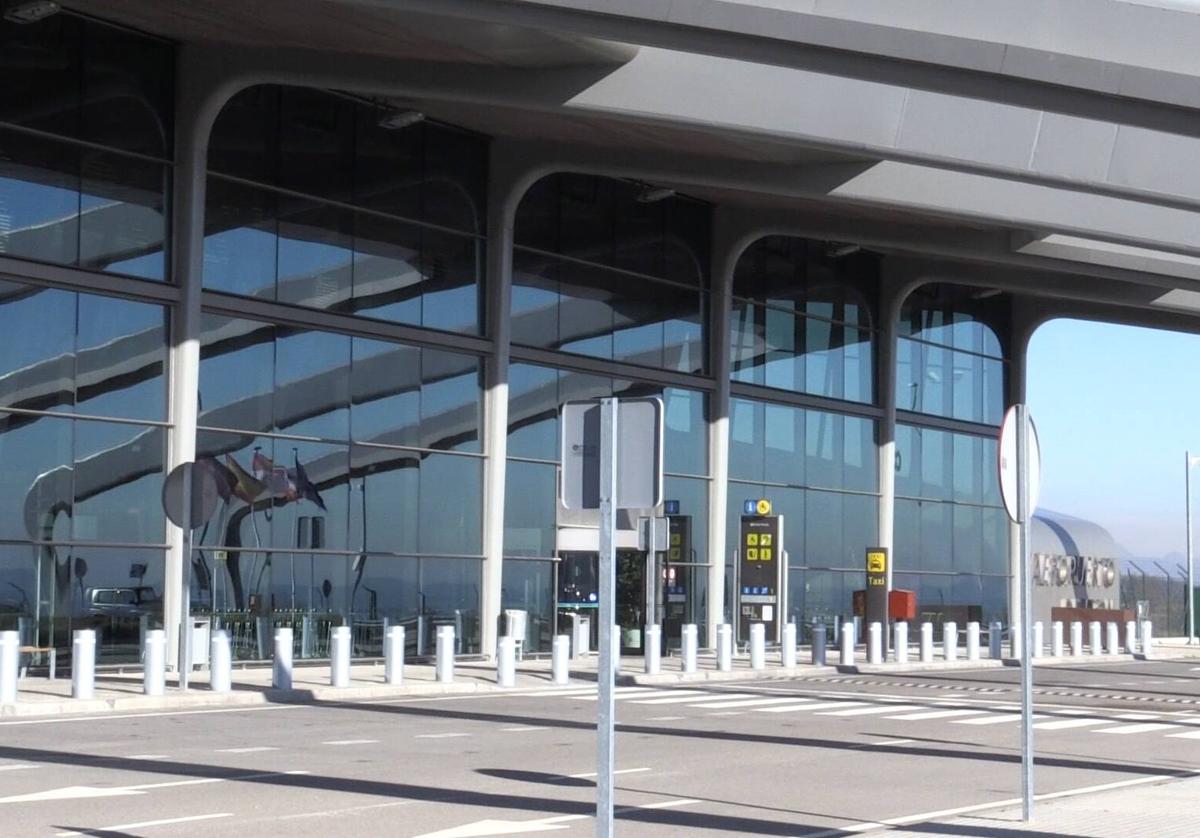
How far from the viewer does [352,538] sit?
105 ft

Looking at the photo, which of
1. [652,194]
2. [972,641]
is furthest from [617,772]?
[972,641]

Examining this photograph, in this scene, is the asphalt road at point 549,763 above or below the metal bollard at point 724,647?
below

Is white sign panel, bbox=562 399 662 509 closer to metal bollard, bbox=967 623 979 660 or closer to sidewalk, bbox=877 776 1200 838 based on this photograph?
sidewalk, bbox=877 776 1200 838

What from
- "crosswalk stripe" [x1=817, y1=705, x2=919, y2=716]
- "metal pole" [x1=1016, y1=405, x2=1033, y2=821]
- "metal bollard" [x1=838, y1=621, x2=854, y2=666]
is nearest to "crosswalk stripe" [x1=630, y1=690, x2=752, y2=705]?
"crosswalk stripe" [x1=817, y1=705, x2=919, y2=716]

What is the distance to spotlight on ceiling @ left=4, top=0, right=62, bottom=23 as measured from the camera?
25.9m

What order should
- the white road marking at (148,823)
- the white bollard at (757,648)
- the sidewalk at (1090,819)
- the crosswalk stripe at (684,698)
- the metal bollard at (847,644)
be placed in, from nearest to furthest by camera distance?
the white road marking at (148,823)
the sidewalk at (1090,819)
the crosswalk stripe at (684,698)
the white bollard at (757,648)
the metal bollard at (847,644)

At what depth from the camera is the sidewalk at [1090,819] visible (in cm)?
1117

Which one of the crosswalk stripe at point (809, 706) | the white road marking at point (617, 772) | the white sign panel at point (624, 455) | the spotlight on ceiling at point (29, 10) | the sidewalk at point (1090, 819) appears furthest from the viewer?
the spotlight on ceiling at point (29, 10)

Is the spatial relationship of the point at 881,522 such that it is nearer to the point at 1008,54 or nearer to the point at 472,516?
the point at 472,516

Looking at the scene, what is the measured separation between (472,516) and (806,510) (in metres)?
12.7

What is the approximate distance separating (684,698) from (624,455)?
18519 millimetres

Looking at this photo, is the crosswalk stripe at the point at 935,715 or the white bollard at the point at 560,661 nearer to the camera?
the crosswalk stripe at the point at 935,715

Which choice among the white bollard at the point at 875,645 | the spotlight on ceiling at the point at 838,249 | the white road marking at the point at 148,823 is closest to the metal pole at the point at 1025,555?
the white road marking at the point at 148,823

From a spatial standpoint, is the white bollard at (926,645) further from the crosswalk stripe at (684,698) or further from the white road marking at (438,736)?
the white road marking at (438,736)
